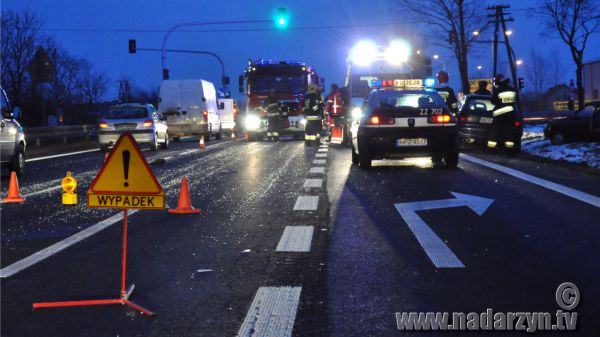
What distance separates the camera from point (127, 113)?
26.7m

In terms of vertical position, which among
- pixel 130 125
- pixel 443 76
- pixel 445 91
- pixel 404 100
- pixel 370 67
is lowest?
pixel 130 125

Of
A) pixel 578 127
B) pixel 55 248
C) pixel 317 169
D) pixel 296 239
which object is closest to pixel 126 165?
pixel 55 248

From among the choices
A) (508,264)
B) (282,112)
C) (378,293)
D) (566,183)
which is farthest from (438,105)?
(282,112)

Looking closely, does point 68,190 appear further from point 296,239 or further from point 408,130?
point 408,130

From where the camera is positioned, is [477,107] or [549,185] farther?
[477,107]

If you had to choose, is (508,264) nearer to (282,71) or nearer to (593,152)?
(593,152)

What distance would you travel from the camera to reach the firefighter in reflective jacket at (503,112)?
64.2 ft

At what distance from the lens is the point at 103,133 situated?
26328mm

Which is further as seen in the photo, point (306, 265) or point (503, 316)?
point (306, 265)

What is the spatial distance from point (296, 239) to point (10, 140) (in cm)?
976

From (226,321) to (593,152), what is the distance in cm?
1544

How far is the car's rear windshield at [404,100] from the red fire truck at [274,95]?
16335mm

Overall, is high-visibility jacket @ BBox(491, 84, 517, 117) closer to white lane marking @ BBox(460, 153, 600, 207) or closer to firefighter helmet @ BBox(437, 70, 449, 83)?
white lane marking @ BBox(460, 153, 600, 207)

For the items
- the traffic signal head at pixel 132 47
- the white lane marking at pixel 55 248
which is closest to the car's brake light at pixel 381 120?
the white lane marking at pixel 55 248
